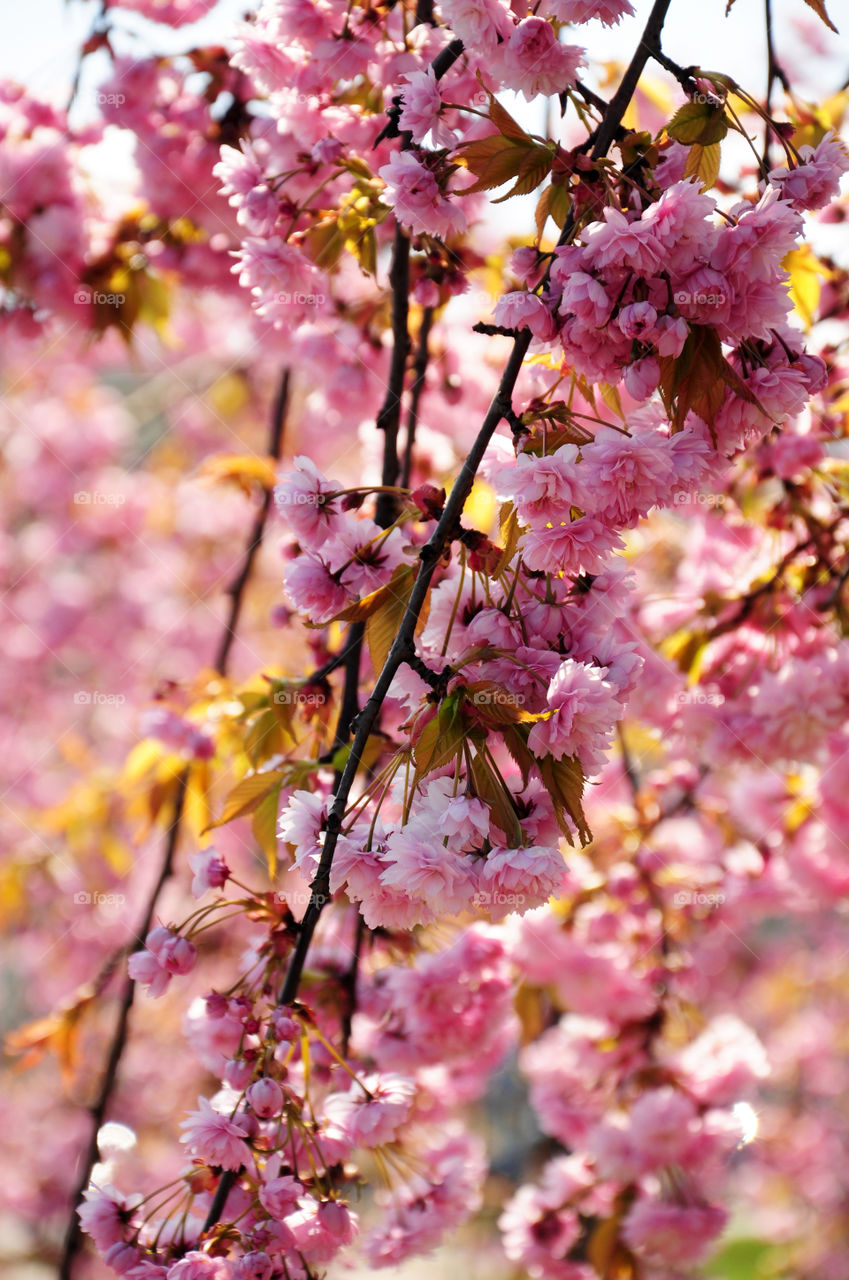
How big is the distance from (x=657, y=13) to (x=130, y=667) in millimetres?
3517

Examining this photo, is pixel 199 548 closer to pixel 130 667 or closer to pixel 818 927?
pixel 130 667

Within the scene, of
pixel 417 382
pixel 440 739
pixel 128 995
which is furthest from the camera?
pixel 128 995

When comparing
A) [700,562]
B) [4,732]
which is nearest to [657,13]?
[700,562]

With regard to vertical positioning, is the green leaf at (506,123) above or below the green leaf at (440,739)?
above

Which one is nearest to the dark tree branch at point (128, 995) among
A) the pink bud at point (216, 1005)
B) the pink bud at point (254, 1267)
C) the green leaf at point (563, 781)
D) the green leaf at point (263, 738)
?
the green leaf at point (263, 738)

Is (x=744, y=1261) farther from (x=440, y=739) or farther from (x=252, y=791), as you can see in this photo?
(x=440, y=739)

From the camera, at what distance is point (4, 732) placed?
421cm

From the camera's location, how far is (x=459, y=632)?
0.81m

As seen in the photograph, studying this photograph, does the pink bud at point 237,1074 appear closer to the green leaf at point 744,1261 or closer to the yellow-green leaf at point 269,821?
the yellow-green leaf at point 269,821

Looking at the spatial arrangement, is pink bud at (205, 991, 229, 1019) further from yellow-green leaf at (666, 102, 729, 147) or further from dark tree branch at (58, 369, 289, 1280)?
yellow-green leaf at (666, 102, 729, 147)

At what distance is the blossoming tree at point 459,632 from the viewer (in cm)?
76

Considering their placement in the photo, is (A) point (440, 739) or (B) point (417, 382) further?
(B) point (417, 382)

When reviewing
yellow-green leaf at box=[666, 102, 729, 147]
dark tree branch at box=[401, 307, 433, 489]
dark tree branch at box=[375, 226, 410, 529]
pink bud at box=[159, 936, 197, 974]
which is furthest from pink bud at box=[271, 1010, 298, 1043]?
yellow-green leaf at box=[666, 102, 729, 147]

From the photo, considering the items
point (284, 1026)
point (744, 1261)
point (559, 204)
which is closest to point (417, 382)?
point (559, 204)
